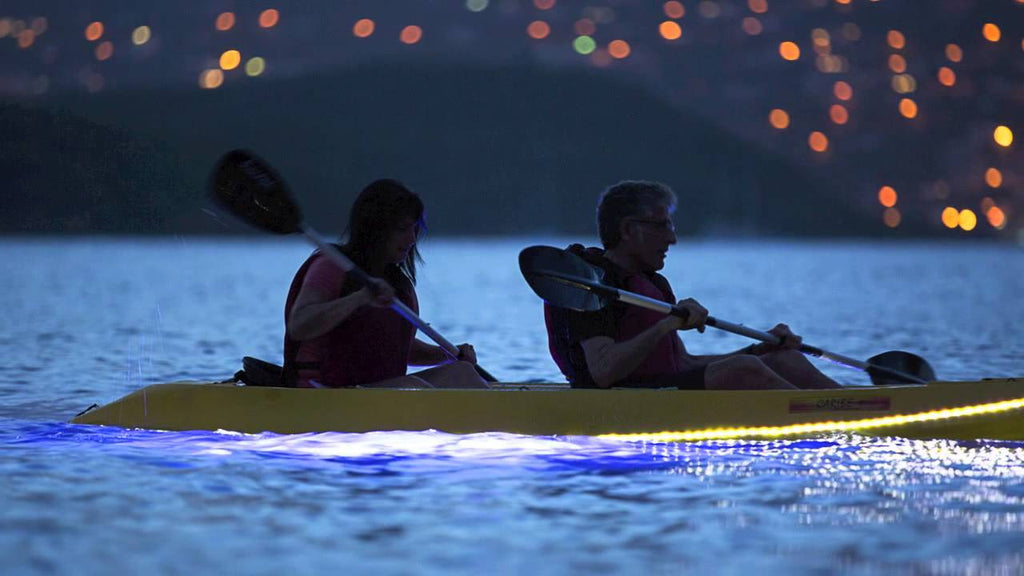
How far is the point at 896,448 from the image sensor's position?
8.23 metres

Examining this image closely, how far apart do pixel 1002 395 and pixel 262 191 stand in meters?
4.20

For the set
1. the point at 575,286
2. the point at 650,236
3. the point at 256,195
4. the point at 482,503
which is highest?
the point at 256,195

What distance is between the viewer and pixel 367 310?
7.80 metres

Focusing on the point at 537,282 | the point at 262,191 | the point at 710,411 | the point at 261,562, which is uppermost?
the point at 262,191

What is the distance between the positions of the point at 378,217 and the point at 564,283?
3.25 ft

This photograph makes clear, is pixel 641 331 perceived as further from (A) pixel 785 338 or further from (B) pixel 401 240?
(B) pixel 401 240

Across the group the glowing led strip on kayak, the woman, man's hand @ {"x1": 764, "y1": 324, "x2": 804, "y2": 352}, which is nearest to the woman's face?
the woman

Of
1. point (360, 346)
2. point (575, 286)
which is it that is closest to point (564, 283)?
point (575, 286)

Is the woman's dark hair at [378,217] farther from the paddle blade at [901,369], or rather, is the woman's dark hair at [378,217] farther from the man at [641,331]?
the paddle blade at [901,369]

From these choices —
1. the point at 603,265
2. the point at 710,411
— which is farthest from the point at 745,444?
the point at 603,265

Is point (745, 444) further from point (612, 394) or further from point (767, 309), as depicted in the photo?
point (767, 309)

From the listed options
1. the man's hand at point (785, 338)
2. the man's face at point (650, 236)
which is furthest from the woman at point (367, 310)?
the man's hand at point (785, 338)

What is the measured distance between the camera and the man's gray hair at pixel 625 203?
7633mm

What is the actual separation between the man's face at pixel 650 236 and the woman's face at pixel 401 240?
3.41 ft
